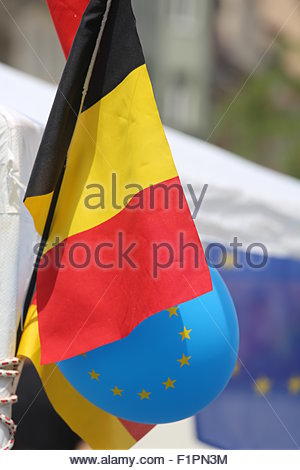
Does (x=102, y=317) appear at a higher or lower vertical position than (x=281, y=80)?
lower

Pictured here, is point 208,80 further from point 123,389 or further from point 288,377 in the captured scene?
point 123,389

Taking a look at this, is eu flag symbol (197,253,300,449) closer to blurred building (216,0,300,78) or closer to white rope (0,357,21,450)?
white rope (0,357,21,450)

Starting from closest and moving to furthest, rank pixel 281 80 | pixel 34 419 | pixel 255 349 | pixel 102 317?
pixel 102 317
pixel 34 419
pixel 255 349
pixel 281 80

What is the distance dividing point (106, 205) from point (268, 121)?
51.3 feet

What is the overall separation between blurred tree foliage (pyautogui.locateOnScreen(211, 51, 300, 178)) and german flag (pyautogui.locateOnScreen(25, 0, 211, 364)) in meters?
14.7

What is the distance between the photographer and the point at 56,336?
1.69m

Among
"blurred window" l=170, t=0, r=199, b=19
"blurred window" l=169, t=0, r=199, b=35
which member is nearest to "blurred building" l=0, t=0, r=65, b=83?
"blurred window" l=169, t=0, r=199, b=35

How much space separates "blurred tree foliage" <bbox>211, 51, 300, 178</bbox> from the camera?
16.4 metres

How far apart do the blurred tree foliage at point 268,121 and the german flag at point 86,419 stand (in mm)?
14536

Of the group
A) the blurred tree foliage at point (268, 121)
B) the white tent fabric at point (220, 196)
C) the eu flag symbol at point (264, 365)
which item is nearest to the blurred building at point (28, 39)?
the blurred tree foliage at point (268, 121)

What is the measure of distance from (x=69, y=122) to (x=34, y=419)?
95 cm

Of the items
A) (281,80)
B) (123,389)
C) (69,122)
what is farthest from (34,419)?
(281,80)

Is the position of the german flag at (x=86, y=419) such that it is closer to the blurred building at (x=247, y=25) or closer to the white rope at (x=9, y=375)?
the white rope at (x=9, y=375)

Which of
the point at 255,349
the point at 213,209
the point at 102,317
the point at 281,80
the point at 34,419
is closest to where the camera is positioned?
the point at 102,317
